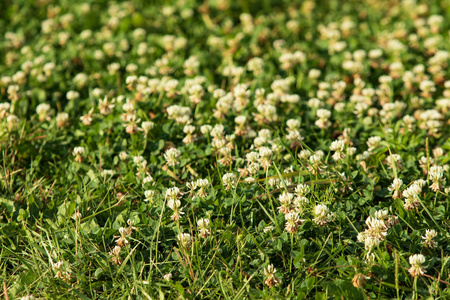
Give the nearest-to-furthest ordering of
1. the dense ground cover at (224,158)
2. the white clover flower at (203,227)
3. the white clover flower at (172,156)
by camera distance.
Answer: the dense ground cover at (224,158), the white clover flower at (203,227), the white clover flower at (172,156)

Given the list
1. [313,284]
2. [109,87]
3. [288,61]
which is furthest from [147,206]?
[288,61]

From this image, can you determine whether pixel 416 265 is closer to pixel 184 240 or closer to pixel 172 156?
pixel 184 240

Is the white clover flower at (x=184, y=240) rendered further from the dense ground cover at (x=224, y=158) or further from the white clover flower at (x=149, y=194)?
the white clover flower at (x=149, y=194)

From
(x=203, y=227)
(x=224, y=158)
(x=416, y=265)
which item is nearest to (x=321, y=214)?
(x=416, y=265)

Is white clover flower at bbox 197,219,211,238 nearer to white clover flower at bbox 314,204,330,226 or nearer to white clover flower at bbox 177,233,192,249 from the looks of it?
white clover flower at bbox 177,233,192,249

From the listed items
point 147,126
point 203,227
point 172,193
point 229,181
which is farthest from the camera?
point 147,126

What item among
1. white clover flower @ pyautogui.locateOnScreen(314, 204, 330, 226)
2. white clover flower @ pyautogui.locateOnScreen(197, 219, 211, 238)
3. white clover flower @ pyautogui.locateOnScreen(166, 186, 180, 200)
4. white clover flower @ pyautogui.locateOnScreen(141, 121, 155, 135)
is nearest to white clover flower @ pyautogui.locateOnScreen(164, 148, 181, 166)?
white clover flower @ pyautogui.locateOnScreen(141, 121, 155, 135)

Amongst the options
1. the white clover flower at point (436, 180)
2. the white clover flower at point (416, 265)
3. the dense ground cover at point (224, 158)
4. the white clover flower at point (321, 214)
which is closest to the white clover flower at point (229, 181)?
the dense ground cover at point (224, 158)

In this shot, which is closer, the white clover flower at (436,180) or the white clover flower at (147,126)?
the white clover flower at (436,180)
